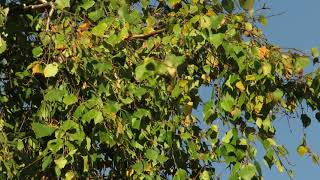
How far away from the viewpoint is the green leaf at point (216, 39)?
3268 millimetres

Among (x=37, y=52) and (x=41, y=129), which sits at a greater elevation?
(x=37, y=52)

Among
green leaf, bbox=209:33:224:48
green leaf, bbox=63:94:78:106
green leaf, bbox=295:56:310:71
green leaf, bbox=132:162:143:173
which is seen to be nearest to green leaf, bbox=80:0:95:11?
green leaf, bbox=63:94:78:106

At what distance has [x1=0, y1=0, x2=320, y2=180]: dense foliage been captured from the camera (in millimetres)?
3250

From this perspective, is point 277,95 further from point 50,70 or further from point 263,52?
point 50,70

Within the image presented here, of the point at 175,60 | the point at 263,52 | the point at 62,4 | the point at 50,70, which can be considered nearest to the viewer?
the point at 175,60

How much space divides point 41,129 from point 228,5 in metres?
1.06

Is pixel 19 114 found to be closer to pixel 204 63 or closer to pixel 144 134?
pixel 144 134

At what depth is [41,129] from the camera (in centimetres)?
316

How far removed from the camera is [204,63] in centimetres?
380

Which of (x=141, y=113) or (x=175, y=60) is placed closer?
(x=175, y=60)

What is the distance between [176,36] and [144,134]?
51cm

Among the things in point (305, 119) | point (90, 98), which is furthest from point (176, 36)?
point (305, 119)

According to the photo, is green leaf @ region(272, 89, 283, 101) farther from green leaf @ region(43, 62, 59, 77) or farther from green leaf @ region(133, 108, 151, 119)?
green leaf @ region(43, 62, 59, 77)

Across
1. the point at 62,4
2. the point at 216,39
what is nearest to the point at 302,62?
the point at 216,39
